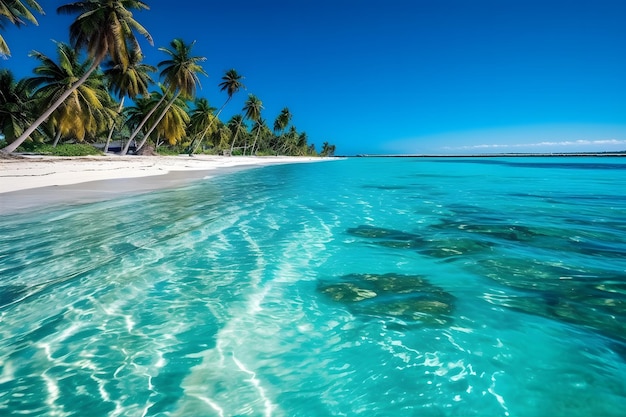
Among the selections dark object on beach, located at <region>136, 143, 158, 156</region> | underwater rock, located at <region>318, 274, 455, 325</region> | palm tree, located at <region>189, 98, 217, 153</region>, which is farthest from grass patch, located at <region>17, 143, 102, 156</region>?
underwater rock, located at <region>318, 274, 455, 325</region>

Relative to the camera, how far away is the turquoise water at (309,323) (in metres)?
2.32

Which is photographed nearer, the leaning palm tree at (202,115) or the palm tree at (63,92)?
the palm tree at (63,92)

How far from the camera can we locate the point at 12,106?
30.2 metres

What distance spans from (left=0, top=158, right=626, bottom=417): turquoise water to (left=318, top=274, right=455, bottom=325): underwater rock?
3 cm

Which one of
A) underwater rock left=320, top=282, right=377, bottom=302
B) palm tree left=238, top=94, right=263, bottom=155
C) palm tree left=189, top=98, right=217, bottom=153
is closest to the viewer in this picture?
underwater rock left=320, top=282, right=377, bottom=302

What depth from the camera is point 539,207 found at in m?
10.4

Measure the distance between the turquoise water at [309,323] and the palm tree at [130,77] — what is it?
3310 cm

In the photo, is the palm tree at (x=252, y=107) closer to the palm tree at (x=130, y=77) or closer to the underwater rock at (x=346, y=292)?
the palm tree at (x=130, y=77)

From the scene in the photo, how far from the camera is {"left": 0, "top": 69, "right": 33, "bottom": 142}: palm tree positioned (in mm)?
29672

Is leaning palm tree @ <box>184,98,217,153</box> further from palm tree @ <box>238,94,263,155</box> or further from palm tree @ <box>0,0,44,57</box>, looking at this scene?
palm tree @ <box>0,0,44,57</box>

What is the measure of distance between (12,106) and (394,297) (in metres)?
39.9

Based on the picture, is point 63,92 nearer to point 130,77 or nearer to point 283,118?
point 130,77

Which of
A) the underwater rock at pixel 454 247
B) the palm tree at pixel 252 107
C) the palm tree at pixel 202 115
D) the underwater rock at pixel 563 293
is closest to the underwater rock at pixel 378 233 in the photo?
the underwater rock at pixel 454 247

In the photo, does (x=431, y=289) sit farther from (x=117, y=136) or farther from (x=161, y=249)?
(x=117, y=136)
